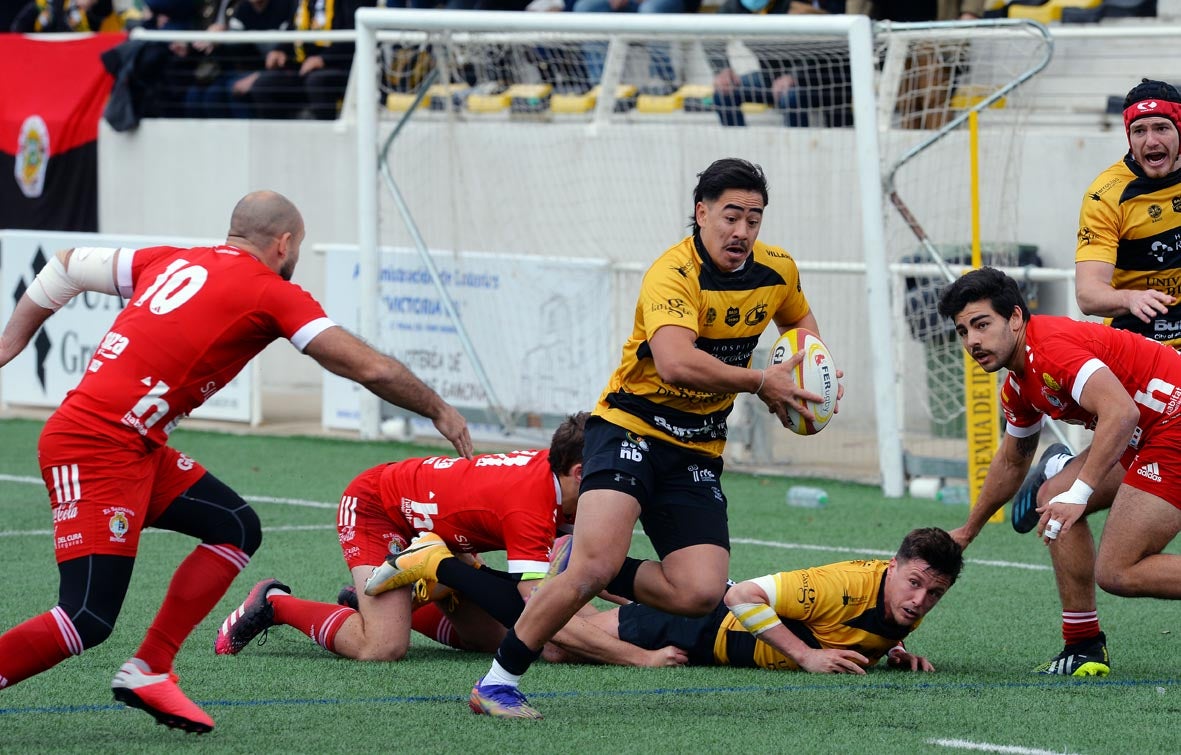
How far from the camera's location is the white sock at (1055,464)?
642cm

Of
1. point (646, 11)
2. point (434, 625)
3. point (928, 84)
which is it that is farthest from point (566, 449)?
point (646, 11)

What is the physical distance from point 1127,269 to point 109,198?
14255mm

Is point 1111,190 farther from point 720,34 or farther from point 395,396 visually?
point 720,34

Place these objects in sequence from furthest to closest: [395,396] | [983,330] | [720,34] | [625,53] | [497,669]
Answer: [625,53], [720,34], [983,330], [497,669], [395,396]

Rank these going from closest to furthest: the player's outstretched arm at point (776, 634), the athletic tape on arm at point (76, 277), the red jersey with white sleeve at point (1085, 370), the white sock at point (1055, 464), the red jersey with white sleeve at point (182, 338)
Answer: the red jersey with white sleeve at point (182, 338) < the athletic tape on arm at point (76, 277) < the red jersey with white sleeve at point (1085, 370) < the player's outstretched arm at point (776, 634) < the white sock at point (1055, 464)

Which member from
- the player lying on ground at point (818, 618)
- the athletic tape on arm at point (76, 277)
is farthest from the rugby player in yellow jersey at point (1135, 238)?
the athletic tape on arm at point (76, 277)

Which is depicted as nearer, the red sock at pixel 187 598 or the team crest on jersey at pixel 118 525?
the team crest on jersey at pixel 118 525

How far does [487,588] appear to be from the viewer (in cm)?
599

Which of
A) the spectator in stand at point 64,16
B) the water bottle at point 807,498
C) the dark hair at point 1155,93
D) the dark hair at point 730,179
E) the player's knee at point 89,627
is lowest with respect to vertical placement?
the water bottle at point 807,498

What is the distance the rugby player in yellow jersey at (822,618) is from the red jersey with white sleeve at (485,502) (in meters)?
0.51

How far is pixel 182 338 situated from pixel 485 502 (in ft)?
5.38

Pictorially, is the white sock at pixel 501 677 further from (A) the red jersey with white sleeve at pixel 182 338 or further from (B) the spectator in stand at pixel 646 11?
(B) the spectator in stand at pixel 646 11

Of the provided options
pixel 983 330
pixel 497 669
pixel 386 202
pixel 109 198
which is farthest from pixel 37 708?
pixel 109 198

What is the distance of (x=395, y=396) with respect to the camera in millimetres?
4871
